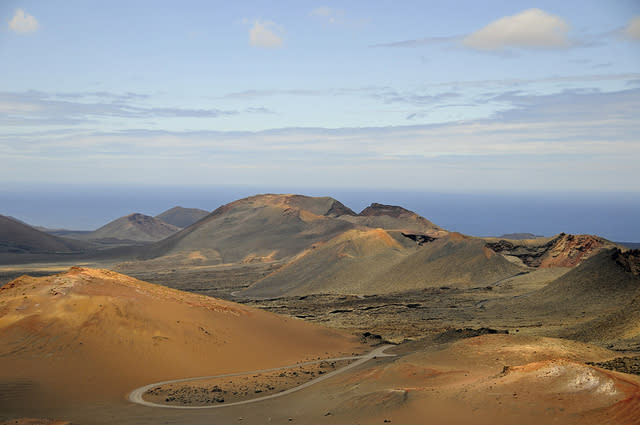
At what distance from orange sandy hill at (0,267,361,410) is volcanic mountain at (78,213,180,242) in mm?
132698

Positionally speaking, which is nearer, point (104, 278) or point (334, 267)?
point (104, 278)

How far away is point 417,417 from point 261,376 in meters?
11.2

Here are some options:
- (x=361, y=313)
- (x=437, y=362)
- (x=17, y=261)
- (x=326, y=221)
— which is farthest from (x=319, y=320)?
(x=17, y=261)

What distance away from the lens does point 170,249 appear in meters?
111

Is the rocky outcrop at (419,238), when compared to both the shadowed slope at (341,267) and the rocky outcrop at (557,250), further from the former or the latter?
the rocky outcrop at (557,250)

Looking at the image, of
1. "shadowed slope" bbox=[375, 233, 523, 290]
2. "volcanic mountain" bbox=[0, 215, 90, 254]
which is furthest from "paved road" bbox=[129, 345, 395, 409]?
"volcanic mountain" bbox=[0, 215, 90, 254]

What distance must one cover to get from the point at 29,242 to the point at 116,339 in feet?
355

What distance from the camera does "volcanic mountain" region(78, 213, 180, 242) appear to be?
164375 millimetres

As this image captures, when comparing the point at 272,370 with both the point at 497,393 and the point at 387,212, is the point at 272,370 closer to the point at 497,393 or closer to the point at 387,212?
the point at 497,393

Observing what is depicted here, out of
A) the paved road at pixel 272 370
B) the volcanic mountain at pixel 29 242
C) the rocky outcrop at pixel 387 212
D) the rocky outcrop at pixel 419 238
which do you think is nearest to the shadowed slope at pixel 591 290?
the paved road at pixel 272 370

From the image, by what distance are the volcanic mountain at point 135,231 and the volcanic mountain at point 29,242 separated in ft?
97.2

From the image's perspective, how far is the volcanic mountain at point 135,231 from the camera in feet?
539

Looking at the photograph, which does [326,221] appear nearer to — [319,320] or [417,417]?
[319,320]

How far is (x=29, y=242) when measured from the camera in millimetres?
122312
